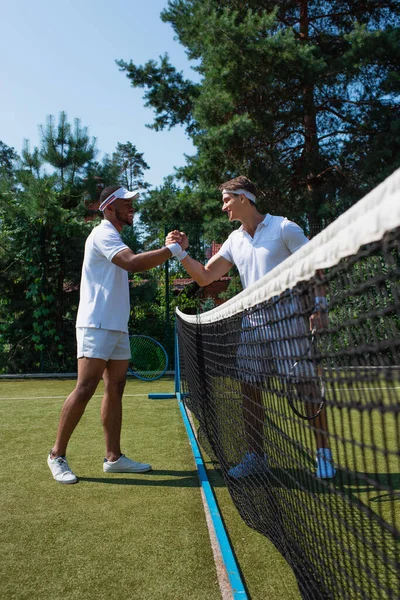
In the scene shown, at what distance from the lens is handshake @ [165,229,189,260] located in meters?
3.53

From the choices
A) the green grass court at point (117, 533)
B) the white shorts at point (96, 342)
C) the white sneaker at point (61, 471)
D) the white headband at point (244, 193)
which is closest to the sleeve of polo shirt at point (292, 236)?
the white headband at point (244, 193)

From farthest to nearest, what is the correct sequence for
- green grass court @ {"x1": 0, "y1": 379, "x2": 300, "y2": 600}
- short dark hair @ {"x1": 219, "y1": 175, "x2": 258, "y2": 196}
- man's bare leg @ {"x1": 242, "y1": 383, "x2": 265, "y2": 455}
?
short dark hair @ {"x1": 219, "y1": 175, "x2": 258, "y2": 196} < man's bare leg @ {"x1": 242, "y1": 383, "x2": 265, "y2": 455} < green grass court @ {"x1": 0, "y1": 379, "x2": 300, "y2": 600}

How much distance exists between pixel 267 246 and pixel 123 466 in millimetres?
1670

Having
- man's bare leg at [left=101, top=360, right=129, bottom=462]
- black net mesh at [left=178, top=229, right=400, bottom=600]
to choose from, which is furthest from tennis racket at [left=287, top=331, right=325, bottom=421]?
man's bare leg at [left=101, top=360, right=129, bottom=462]

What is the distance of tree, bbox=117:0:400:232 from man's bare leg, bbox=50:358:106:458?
318 inches

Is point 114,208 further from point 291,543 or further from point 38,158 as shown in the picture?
point 38,158

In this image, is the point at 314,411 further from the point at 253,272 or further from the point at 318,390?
the point at 253,272

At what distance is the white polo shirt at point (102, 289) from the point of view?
355cm

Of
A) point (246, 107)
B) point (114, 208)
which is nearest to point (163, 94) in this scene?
point (246, 107)

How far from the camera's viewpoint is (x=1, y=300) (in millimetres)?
10969

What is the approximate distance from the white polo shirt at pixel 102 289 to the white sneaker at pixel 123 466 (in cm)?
84

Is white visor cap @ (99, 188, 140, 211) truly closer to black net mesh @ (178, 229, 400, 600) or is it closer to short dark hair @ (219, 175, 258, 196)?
short dark hair @ (219, 175, 258, 196)

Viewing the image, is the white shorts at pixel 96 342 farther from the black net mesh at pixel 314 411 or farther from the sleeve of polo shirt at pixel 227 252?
the sleeve of polo shirt at pixel 227 252

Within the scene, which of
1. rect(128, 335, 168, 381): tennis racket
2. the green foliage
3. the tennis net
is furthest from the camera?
the green foliage
